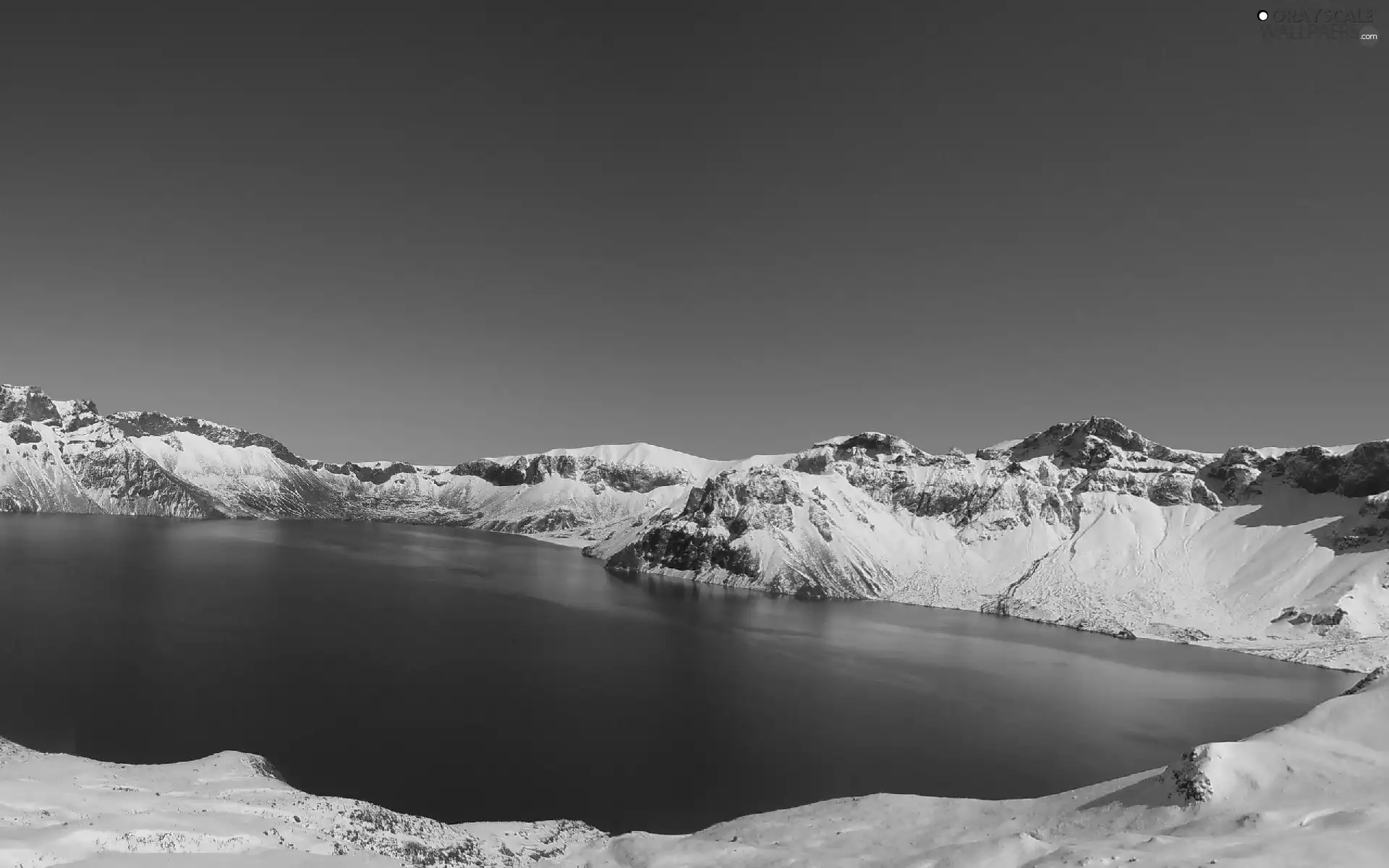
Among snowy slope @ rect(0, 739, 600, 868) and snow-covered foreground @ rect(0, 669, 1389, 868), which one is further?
snowy slope @ rect(0, 739, 600, 868)

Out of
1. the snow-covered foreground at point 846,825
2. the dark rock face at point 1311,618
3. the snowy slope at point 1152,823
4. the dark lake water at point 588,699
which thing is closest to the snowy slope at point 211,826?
the snow-covered foreground at point 846,825

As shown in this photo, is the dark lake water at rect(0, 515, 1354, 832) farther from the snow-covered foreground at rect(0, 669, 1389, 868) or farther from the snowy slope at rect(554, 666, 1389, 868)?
the snowy slope at rect(554, 666, 1389, 868)

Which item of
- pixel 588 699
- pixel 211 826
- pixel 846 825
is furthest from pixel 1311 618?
pixel 211 826

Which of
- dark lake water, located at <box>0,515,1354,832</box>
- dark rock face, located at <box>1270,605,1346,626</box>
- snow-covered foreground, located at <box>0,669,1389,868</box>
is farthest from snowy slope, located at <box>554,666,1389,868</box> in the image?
dark rock face, located at <box>1270,605,1346,626</box>

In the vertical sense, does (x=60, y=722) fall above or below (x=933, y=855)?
below

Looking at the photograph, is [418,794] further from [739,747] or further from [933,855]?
[933,855]

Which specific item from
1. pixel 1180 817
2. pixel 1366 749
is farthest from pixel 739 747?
pixel 1366 749
